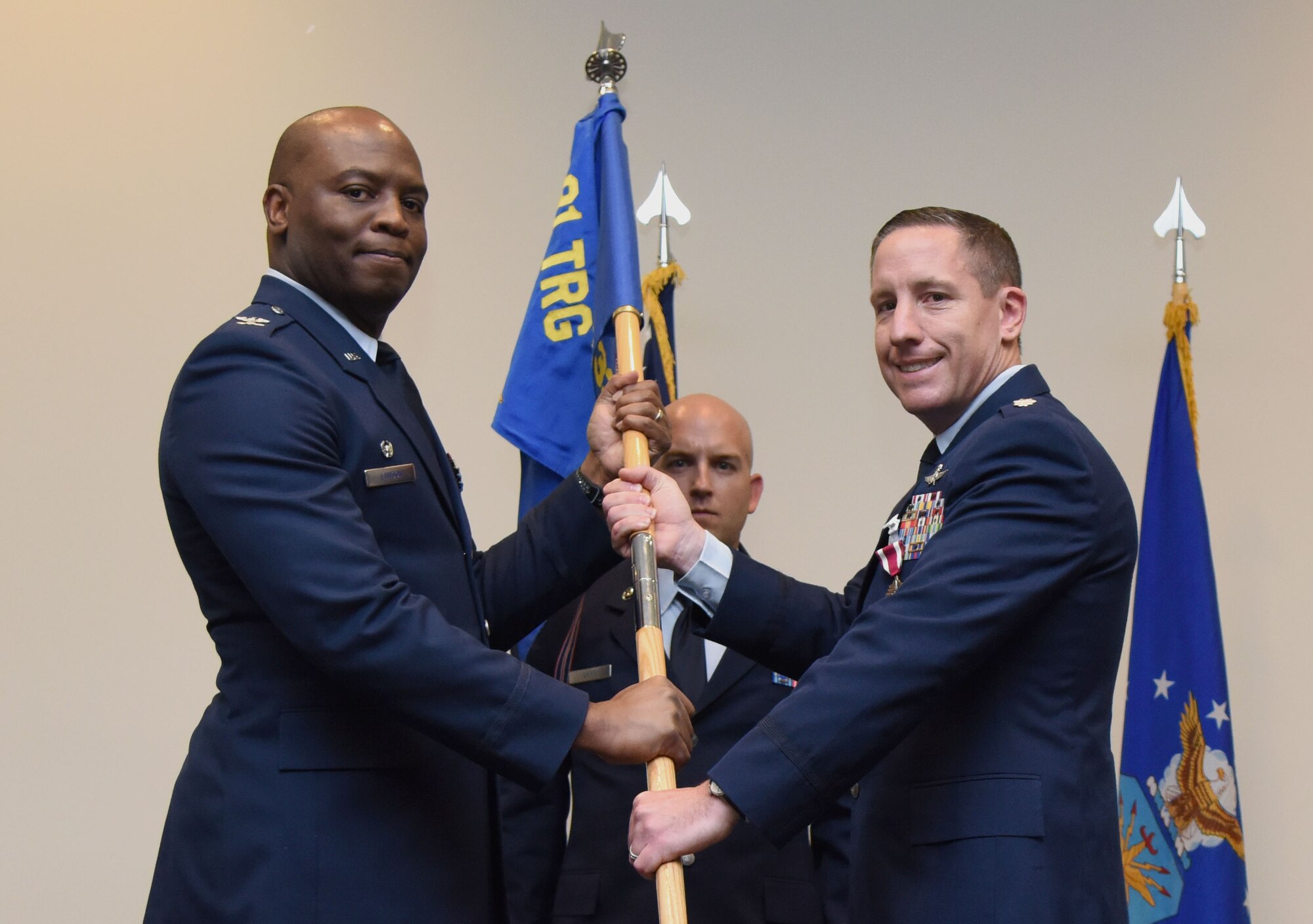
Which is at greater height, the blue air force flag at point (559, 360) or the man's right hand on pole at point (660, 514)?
the blue air force flag at point (559, 360)

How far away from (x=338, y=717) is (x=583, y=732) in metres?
0.33

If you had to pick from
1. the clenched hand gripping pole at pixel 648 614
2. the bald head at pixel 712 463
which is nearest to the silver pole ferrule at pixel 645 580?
the clenched hand gripping pole at pixel 648 614

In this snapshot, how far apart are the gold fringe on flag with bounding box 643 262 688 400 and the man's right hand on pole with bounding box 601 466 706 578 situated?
116 cm

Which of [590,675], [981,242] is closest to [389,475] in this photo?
[981,242]

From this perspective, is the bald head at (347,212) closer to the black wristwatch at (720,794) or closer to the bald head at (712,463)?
the black wristwatch at (720,794)

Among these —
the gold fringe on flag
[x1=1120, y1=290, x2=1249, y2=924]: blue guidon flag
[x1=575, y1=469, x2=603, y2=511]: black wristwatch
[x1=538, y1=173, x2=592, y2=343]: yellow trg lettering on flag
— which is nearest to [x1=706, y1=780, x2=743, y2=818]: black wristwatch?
[x1=575, y1=469, x2=603, y2=511]: black wristwatch

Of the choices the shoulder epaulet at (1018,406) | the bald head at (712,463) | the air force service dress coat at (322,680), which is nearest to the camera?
the air force service dress coat at (322,680)

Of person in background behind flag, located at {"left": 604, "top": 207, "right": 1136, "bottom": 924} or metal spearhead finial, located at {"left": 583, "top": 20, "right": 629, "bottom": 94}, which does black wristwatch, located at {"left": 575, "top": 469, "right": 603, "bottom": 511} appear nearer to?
person in background behind flag, located at {"left": 604, "top": 207, "right": 1136, "bottom": 924}

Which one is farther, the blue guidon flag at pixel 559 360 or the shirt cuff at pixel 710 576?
the blue guidon flag at pixel 559 360

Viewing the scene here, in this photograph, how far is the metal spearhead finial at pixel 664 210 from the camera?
3682 millimetres

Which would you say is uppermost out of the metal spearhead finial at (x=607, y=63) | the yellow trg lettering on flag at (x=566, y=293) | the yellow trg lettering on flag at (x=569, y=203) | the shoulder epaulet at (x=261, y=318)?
the metal spearhead finial at (x=607, y=63)

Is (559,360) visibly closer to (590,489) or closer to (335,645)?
(590,489)

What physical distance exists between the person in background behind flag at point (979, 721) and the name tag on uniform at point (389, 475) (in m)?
0.57

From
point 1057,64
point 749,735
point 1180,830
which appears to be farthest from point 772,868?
point 1057,64
